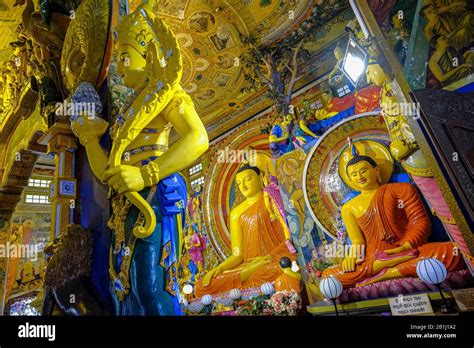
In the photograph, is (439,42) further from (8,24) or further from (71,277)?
(8,24)

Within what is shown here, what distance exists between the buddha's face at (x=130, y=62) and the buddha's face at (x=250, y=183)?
6466 millimetres

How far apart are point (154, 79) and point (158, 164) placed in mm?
524

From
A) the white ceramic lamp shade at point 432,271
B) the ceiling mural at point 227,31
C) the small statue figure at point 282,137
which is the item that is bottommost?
the white ceramic lamp shade at point 432,271

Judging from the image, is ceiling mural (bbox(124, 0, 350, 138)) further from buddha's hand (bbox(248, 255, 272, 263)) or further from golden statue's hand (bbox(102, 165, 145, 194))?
golden statue's hand (bbox(102, 165, 145, 194))

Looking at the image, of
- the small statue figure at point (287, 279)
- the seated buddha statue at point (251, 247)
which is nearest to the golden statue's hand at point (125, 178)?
the small statue figure at point (287, 279)

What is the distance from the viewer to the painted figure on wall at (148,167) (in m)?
1.84

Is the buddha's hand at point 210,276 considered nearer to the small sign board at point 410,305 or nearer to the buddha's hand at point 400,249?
the buddha's hand at point 400,249

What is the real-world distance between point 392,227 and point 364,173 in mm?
878

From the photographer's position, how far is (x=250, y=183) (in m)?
8.52

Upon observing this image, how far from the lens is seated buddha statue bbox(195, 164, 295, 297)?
730 cm

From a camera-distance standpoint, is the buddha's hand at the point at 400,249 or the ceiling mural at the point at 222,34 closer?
the buddha's hand at the point at 400,249

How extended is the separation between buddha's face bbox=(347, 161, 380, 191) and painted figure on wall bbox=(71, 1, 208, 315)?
382 cm

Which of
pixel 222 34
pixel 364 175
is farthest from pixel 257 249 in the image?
pixel 222 34

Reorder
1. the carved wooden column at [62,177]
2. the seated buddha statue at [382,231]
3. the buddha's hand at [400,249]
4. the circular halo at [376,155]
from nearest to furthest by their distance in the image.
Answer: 1. the carved wooden column at [62,177]
2. the seated buddha statue at [382,231]
3. the buddha's hand at [400,249]
4. the circular halo at [376,155]
